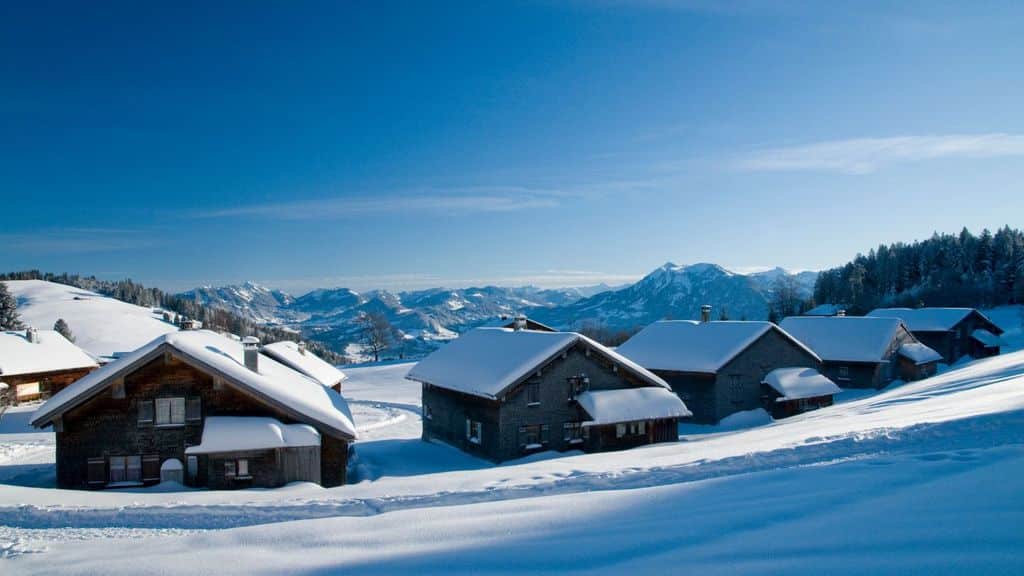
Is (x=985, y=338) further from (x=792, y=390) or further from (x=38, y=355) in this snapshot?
(x=38, y=355)

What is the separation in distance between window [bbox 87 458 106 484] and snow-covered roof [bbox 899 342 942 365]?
56.4 meters

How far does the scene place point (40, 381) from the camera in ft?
168

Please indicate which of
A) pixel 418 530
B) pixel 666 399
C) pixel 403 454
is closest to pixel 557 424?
pixel 666 399

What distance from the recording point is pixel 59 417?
21.3 metres

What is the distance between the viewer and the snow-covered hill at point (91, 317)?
12838 centimetres

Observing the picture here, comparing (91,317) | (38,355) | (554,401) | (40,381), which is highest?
(91,317)

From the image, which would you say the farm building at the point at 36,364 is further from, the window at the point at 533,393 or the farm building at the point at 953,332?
the farm building at the point at 953,332

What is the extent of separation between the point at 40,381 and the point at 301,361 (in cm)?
2912

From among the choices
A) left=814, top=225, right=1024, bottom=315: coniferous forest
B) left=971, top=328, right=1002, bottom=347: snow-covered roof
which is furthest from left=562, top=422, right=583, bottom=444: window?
left=814, top=225, right=1024, bottom=315: coniferous forest

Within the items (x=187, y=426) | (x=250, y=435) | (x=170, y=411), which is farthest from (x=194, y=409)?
(x=250, y=435)

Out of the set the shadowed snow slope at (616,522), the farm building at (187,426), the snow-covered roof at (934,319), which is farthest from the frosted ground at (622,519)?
the snow-covered roof at (934,319)

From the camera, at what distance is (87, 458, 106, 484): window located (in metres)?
21.6

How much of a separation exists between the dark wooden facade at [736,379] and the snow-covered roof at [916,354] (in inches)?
A: 655

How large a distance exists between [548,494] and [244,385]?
1261 cm
